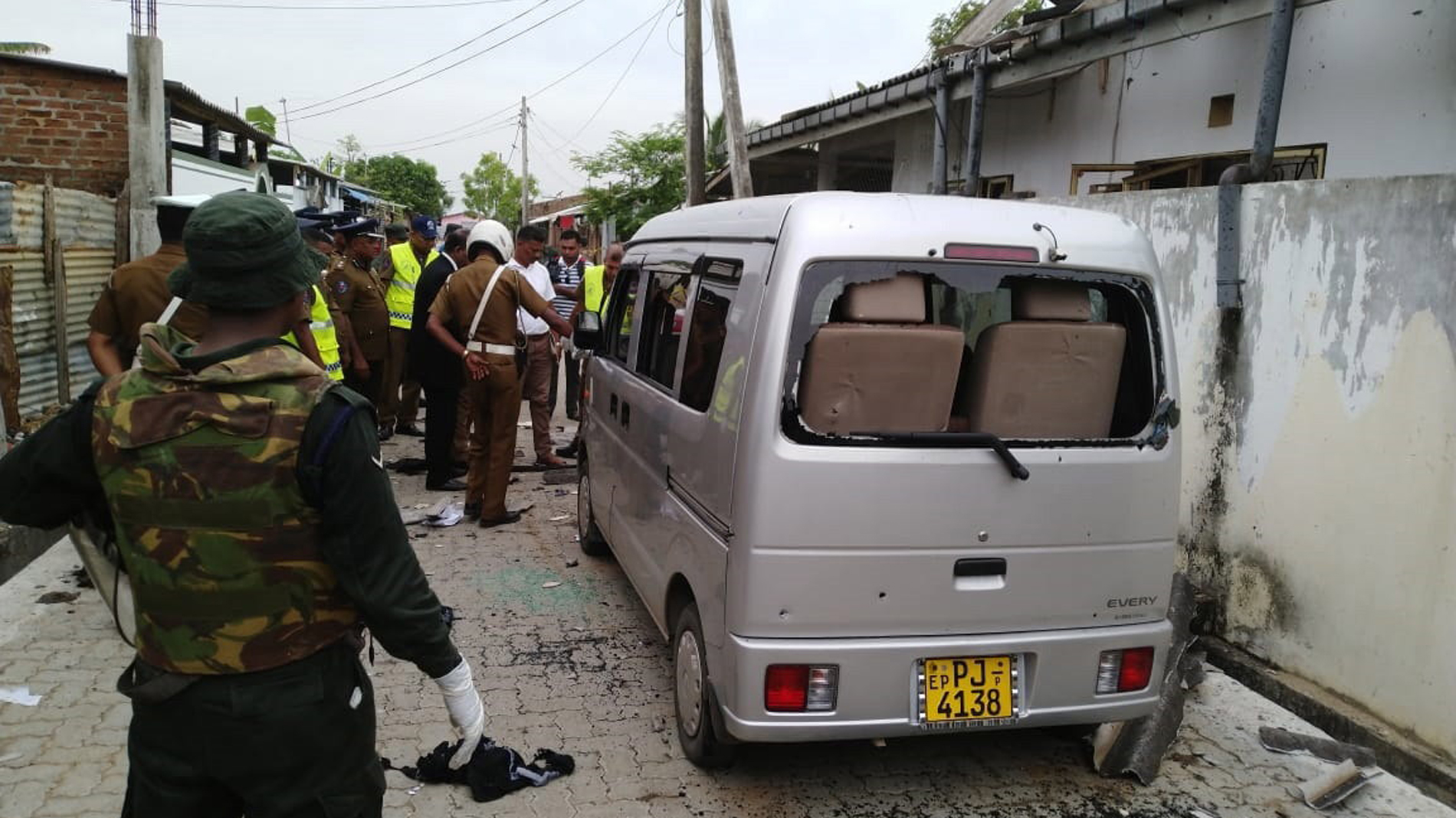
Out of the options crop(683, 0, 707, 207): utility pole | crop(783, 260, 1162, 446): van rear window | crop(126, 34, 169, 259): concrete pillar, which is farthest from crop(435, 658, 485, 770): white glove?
crop(683, 0, 707, 207): utility pole

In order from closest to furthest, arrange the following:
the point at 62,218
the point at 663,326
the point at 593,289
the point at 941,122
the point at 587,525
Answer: the point at 663,326
the point at 587,525
the point at 62,218
the point at 941,122
the point at 593,289

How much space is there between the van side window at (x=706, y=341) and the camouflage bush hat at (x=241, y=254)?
169cm

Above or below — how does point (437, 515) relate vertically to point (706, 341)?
below

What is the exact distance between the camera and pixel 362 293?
7.89 m

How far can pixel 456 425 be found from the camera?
745 centimetres

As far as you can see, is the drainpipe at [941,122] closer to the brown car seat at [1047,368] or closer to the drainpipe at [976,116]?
the drainpipe at [976,116]

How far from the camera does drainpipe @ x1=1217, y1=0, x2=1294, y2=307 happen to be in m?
4.64

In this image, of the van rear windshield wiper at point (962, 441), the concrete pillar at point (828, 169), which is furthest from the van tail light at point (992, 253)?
the concrete pillar at point (828, 169)

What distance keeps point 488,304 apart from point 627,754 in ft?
10.8

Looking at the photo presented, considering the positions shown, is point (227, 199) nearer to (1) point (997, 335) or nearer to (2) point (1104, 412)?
(1) point (997, 335)

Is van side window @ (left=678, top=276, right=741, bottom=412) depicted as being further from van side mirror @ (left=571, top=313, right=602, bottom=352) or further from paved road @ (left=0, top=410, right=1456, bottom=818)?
van side mirror @ (left=571, top=313, right=602, bottom=352)

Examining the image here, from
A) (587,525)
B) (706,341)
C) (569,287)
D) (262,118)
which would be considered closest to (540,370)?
(569,287)

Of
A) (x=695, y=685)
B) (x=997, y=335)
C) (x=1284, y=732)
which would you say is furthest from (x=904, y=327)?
(x=1284, y=732)

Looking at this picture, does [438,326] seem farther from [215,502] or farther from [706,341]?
[215,502]
